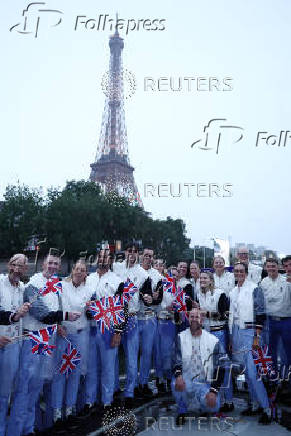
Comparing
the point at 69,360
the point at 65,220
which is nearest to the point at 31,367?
the point at 69,360

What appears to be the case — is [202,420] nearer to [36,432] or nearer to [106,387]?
[106,387]

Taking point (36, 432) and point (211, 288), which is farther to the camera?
point (211, 288)

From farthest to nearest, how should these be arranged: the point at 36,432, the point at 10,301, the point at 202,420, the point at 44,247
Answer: the point at 44,247, the point at 202,420, the point at 36,432, the point at 10,301

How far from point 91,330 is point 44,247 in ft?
120

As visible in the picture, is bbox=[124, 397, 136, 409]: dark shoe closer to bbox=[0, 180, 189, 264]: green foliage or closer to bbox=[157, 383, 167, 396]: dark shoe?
bbox=[157, 383, 167, 396]: dark shoe

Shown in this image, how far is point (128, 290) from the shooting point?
7.16 m

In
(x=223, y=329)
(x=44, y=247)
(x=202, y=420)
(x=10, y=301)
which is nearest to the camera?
(x=10, y=301)

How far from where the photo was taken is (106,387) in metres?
6.62

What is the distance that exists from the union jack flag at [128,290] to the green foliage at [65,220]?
3193 centimetres

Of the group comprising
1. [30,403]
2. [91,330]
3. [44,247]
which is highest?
[44,247]

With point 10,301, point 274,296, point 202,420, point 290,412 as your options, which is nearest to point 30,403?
point 10,301

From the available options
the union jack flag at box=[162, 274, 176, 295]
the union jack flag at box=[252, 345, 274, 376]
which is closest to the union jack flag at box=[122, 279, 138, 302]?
the union jack flag at box=[162, 274, 176, 295]

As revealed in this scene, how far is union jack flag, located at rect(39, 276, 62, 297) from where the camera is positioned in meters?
5.73

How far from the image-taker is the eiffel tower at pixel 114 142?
78875 mm
